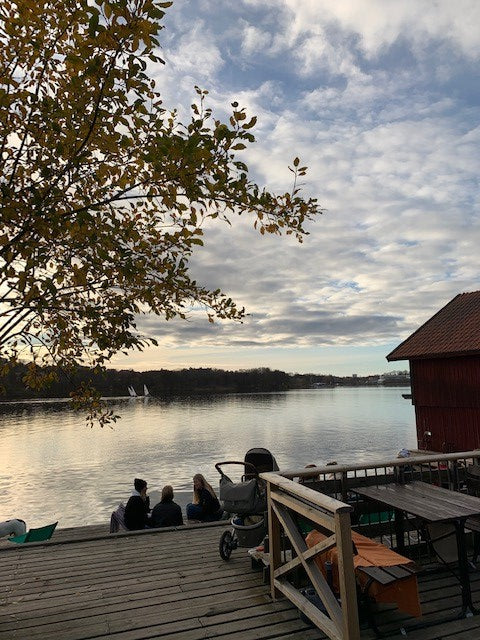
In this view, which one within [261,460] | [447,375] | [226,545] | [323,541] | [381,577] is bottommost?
[226,545]

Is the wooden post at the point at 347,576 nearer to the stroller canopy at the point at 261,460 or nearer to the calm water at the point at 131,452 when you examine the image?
the stroller canopy at the point at 261,460

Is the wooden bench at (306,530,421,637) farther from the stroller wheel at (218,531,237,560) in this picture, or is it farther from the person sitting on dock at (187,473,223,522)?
the person sitting on dock at (187,473,223,522)

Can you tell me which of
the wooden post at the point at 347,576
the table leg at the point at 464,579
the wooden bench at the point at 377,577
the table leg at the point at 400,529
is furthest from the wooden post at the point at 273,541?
the table leg at the point at 464,579

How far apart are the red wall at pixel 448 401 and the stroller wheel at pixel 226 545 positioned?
1624 cm

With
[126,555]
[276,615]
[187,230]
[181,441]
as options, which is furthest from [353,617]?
[181,441]

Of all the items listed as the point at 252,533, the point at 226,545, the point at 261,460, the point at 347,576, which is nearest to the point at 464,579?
the point at 347,576

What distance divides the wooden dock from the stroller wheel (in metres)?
0.11

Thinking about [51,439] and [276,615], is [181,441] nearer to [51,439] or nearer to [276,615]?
[51,439]

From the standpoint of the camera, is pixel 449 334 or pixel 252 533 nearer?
pixel 252 533

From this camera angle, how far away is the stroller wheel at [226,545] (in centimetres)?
649

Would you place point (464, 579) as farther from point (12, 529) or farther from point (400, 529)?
point (12, 529)

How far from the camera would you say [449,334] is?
22.1m

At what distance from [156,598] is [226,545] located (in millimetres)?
1452

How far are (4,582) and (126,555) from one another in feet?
5.43
